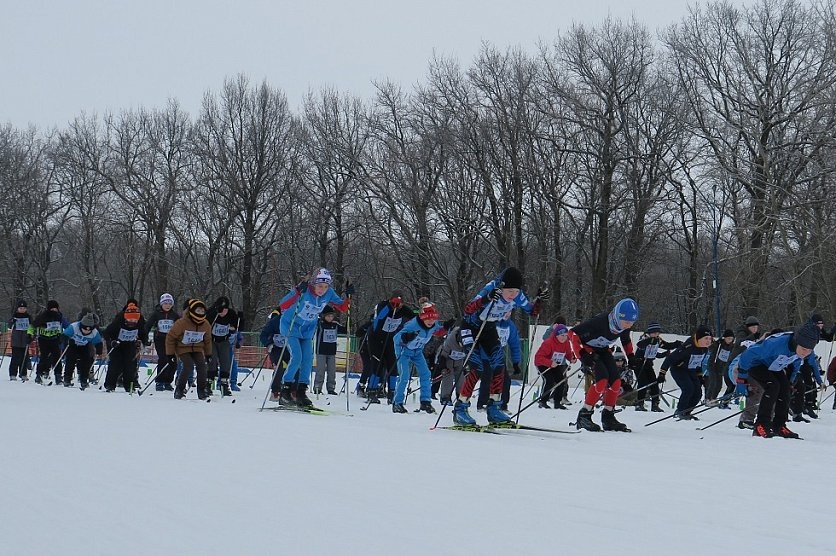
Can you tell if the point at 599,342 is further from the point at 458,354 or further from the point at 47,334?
the point at 47,334

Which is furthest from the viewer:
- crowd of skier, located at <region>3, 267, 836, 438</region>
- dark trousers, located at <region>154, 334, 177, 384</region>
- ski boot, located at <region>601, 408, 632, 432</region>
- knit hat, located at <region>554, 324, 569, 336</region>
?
knit hat, located at <region>554, 324, 569, 336</region>

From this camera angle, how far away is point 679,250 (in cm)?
4641

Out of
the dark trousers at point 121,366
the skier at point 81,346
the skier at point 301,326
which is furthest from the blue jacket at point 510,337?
the skier at point 81,346

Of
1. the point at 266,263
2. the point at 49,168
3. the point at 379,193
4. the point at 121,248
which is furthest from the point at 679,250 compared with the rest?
the point at 49,168

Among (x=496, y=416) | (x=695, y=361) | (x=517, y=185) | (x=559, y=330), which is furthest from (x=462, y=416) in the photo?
(x=517, y=185)

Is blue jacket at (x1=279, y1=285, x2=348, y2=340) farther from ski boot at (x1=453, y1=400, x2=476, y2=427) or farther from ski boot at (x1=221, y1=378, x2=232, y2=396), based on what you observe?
ski boot at (x1=221, y1=378, x2=232, y2=396)

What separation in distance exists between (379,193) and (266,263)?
11151 millimetres

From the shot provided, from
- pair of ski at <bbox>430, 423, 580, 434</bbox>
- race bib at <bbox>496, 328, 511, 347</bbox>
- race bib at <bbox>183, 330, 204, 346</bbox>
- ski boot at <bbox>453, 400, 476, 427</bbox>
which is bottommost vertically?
pair of ski at <bbox>430, 423, 580, 434</bbox>

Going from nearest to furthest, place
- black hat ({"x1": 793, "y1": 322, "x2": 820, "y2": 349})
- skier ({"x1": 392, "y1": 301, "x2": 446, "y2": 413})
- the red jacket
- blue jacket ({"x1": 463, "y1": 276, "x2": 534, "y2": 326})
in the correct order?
blue jacket ({"x1": 463, "y1": 276, "x2": 534, "y2": 326}), black hat ({"x1": 793, "y1": 322, "x2": 820, "y2": 349}), skier ({"x1": 392, "y1": 301, "x2": 446, "y2": 413}), the red jacket

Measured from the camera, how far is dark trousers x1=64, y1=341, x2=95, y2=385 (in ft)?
59.6

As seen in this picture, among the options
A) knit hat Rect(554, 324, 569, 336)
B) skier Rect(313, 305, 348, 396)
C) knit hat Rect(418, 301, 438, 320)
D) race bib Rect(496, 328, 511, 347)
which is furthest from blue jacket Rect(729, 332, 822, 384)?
skier Rect(313, 305, 348, 396)

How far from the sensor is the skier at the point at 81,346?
18.0 m

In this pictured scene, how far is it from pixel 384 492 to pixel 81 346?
13.7 m

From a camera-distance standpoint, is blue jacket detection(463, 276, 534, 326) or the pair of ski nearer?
the pair of ski
